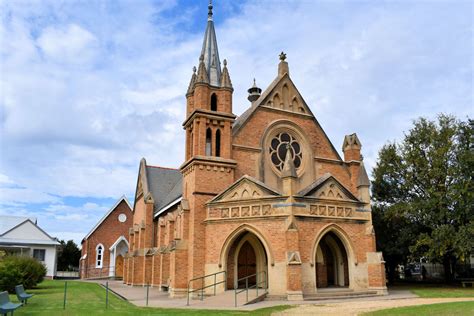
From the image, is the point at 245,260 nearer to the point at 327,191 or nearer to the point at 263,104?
the point at 327,191

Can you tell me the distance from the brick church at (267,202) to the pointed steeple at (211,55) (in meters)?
0.09

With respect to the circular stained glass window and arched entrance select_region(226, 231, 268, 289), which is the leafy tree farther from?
the circular stained glass window

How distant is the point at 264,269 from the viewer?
23.0 metres

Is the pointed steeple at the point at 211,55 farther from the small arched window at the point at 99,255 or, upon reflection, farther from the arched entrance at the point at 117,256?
the small arched window at the point at 99,255

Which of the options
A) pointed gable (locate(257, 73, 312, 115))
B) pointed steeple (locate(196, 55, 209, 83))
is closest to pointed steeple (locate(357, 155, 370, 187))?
pointed gable (locate(257, 73, 312, 115))

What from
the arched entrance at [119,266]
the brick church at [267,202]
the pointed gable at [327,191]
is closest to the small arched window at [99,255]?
the arched entrance at [119,266]

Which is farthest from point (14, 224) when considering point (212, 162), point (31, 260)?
point (212, 162)

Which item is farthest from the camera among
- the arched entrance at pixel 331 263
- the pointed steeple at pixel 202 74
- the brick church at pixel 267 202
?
the pointed steeple at pixel 202 74

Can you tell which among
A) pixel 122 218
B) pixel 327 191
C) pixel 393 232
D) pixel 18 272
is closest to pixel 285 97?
pixel 327 191

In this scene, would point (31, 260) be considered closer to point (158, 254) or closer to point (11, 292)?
point (11, 292)

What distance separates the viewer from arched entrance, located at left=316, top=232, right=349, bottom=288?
23.9 meters

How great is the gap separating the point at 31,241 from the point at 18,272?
2047 centimetres

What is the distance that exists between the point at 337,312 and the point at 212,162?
460 inches

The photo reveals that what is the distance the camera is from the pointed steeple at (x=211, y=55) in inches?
1051
